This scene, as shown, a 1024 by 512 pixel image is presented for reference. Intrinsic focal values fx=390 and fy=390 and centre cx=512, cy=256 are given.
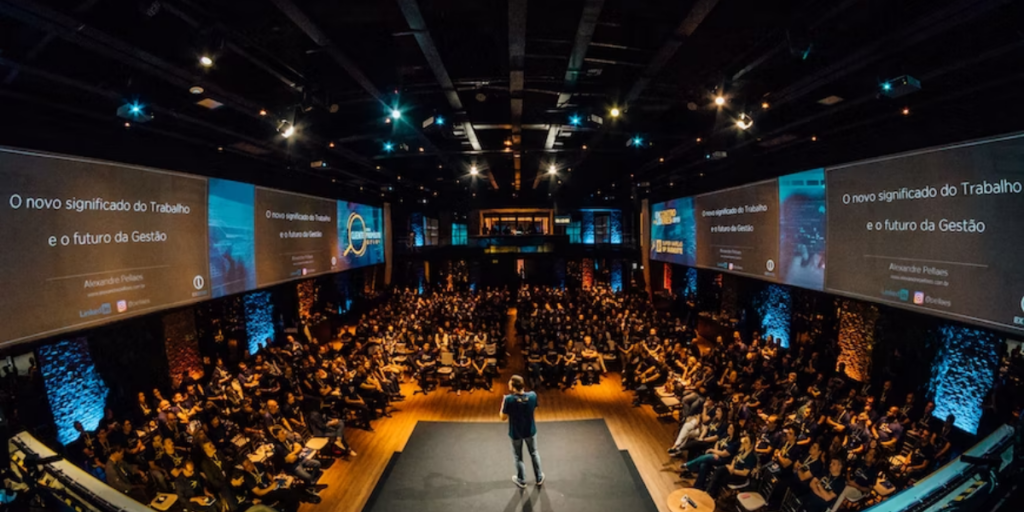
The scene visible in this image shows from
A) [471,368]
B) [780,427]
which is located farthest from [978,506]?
[471,368]

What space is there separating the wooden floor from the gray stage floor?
0.22m

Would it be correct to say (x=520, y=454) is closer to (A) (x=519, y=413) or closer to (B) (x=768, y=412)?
(A) (x=519, y=413)

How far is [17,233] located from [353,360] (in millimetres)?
5442

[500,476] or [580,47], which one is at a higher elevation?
[580,47]

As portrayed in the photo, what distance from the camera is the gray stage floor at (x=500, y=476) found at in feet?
16.6

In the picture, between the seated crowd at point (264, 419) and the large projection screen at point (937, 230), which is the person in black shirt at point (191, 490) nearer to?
the seated crowd at point (264, 419)

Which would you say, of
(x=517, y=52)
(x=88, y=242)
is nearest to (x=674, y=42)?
(x=517, y=52)

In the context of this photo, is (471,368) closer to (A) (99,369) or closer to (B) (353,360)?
(B) (353,360)

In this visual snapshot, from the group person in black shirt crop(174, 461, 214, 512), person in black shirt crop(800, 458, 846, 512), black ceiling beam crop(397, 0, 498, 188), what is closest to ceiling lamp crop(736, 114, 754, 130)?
black ceiling beam crop(397, 0, 498, 188)

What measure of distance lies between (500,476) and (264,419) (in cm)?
372

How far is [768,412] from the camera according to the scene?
702cm

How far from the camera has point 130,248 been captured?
5.45 meters

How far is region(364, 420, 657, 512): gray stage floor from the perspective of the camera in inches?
199

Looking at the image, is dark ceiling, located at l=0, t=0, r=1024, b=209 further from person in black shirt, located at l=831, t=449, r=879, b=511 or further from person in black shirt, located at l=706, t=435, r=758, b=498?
person in black shirt, located at l=706, t=435, r=758, b=498
